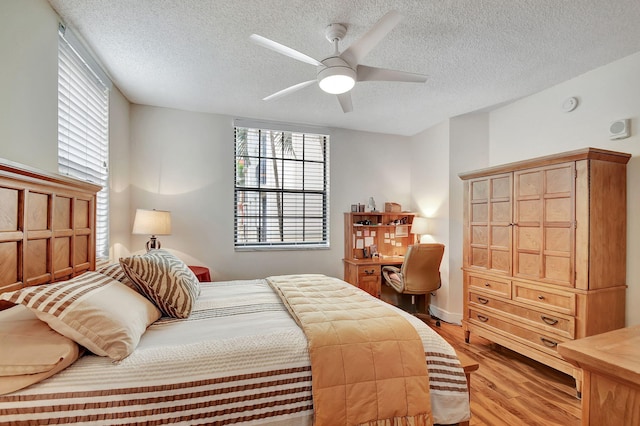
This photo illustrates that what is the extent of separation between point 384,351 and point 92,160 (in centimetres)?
278

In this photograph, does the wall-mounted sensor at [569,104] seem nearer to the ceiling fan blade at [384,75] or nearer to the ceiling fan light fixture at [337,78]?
the ceiling fan blade at [384,75]

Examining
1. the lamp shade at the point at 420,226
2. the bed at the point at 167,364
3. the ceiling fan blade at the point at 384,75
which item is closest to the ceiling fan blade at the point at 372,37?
the ceiling fan blade at the point at 384,75

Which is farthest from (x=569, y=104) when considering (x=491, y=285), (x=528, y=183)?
(x=491, y=285)

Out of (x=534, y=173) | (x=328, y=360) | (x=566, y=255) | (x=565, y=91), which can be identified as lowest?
(x=328, y=360)

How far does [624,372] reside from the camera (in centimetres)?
77

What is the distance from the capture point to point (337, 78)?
6.71ft

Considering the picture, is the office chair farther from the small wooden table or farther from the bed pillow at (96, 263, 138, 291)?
the bed pillow at (96, 263, 138, 291)

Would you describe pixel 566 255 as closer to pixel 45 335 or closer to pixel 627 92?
pixel 627 92

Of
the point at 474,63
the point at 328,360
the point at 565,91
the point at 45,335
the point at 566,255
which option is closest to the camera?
the point at 45,335

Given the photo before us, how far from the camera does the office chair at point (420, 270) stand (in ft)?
11.8

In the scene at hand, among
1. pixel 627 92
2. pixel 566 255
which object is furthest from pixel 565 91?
pixel 566 255

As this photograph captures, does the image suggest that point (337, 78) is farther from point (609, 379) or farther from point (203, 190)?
point (203, 190)

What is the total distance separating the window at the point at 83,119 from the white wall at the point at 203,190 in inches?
27.8

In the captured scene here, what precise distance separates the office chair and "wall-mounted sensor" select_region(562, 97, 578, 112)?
179 cm
